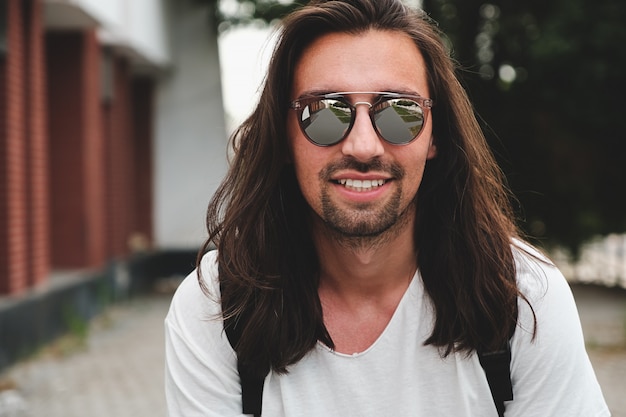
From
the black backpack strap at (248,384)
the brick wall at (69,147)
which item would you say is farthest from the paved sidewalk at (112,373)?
the black backpack strap at (248,384)

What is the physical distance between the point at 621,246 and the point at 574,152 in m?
2.85

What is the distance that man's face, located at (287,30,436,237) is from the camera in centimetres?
259

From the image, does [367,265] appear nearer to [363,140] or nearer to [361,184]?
[361,184]

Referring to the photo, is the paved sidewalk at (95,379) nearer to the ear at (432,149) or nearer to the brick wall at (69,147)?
the brick wall at (69,147)

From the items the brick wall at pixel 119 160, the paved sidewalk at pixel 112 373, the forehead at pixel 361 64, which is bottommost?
the paved sidewalk at pixel 112 373

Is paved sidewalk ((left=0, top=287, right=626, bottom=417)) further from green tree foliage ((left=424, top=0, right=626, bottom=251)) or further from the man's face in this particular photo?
the man's face

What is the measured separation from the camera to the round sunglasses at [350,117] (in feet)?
8.45

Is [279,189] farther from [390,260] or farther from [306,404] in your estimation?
[306,404]

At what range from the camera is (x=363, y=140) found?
8.44 feet

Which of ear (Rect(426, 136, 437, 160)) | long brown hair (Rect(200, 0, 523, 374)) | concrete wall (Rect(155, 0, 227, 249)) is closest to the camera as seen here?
long brown hair (Rect(200, 0, 523, 374))

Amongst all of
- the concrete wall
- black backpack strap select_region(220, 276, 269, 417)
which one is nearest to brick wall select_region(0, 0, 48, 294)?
black backpack strap select_region(220, 276, 269, 417)

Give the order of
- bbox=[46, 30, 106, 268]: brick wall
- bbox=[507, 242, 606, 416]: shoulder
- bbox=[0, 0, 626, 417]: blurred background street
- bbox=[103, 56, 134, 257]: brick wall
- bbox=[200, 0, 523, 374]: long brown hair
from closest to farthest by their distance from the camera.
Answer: bbox=[507, 242, 606, 416]: shoulder → bbox=[200, 0, 523, 374]: long brown hair → bbox=[0, 0, 626, 417]: blurred background street → bbox=[46, 30, 106, 268]: brick wall → bbox=[103, 56, 134, 257]: brick wall

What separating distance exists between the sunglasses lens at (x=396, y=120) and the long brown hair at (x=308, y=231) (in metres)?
0.23

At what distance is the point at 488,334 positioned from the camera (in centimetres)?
249
